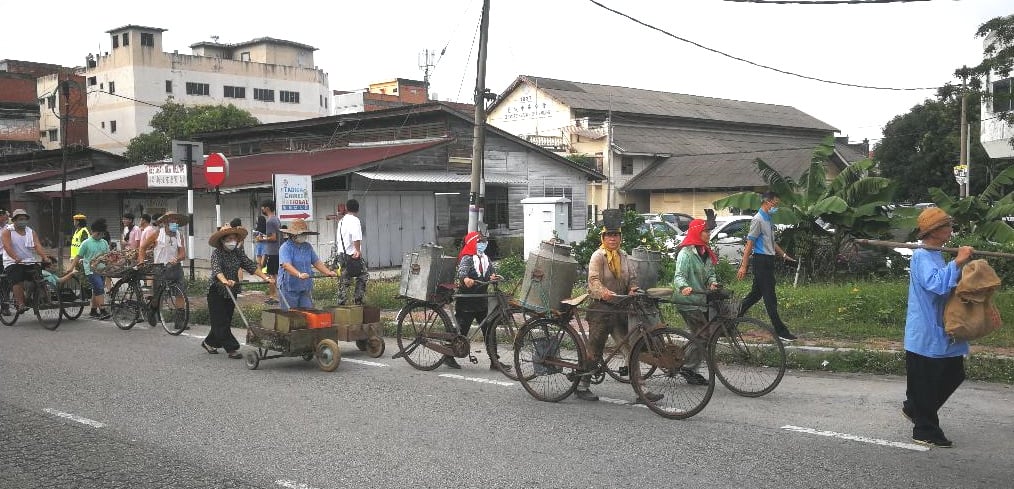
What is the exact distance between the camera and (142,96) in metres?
69.6

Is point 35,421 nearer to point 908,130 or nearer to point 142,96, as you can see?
point 908,130

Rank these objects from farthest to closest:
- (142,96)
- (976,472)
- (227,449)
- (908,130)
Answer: (142,96)
(908,130)
(227,449)
(976,472)

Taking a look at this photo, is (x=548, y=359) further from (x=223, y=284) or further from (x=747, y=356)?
(x=223, y=284)

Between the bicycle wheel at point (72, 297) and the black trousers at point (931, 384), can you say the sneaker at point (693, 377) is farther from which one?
the bicycle wheel at point (72, 297)

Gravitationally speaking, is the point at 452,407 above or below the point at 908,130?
below

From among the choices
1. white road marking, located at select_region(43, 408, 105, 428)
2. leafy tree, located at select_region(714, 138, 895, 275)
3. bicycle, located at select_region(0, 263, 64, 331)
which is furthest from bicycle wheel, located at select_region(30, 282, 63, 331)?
leafy tree, located at select_region(714, 138, 895, 275)

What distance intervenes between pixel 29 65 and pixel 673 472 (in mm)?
84852

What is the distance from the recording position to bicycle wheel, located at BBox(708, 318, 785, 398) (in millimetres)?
7816

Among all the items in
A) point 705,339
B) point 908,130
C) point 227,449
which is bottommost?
point 227,449

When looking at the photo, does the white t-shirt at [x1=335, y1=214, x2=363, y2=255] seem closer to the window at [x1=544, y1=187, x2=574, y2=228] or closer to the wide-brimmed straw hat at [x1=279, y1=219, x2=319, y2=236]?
the wide-brimmed straw hat at [x1=279, y1=219, x2=319, y2=236]

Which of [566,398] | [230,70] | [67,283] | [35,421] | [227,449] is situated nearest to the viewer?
[227,449]

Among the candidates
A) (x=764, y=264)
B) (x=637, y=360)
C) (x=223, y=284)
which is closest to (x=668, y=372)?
(x=637, y=360)

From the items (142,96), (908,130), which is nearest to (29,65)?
(142,96)

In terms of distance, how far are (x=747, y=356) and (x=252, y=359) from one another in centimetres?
547
